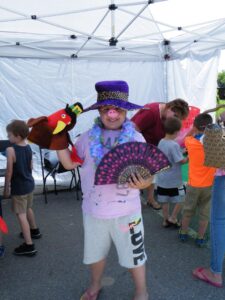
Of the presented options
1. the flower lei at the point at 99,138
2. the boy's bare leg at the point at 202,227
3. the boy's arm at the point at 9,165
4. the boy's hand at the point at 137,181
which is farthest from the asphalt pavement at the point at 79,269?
the flower lei at the point at 99,138

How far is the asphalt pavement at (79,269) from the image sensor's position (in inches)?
103

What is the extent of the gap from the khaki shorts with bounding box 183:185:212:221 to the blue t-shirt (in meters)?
0.39

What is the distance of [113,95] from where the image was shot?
6.46 ft

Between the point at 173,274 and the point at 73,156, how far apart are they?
156cm

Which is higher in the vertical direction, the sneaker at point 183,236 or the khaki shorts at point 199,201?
the khaki shorts at point 199,201

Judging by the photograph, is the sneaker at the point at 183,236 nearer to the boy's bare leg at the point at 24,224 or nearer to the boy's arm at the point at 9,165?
the boy's bare leg at the point at 24,224

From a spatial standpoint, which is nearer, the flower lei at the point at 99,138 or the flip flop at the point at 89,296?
the flower lei at the point at 99,138

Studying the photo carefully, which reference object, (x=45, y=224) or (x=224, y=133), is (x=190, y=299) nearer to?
(x=224, y=133)

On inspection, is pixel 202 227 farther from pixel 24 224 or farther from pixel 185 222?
pixel 24 224

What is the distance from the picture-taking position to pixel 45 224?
13.7ft

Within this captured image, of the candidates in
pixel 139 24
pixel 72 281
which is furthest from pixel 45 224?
pixel 139 24

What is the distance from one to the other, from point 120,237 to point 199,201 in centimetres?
157

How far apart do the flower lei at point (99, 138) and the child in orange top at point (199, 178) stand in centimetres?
138

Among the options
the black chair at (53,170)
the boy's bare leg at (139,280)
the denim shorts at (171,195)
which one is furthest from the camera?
the black chair at (53,170)
